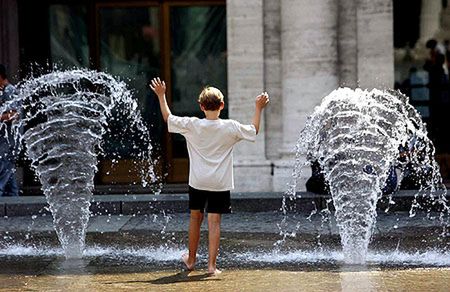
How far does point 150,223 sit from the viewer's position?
467 inches

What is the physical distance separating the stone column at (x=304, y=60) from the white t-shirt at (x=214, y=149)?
5.86 meters

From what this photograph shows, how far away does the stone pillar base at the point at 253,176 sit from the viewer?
1424 centimetres

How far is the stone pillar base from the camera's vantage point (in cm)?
1424

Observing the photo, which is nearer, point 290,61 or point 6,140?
point 6,140

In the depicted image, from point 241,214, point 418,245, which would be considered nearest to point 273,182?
point 241,214

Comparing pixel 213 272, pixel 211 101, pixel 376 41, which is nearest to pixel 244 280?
pixel 213 272

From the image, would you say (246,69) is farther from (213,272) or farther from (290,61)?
(213,272)

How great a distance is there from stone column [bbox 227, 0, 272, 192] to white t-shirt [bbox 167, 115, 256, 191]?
6.07 m

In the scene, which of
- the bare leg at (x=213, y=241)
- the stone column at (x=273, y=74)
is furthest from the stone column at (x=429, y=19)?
the bare leg at (x=213, y=241)

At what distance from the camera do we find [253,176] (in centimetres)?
1429

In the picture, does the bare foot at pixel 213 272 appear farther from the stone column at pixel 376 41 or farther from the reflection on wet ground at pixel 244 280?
the stone column at pixel 376 41

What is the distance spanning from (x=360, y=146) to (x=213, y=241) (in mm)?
4525

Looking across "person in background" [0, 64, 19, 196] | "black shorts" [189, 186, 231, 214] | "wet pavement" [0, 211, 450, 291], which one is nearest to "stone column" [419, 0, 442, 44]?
"wet pavement" [0, 211, 450, 291]

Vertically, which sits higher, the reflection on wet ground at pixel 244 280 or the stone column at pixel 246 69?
the stone column at pixel 246 69
